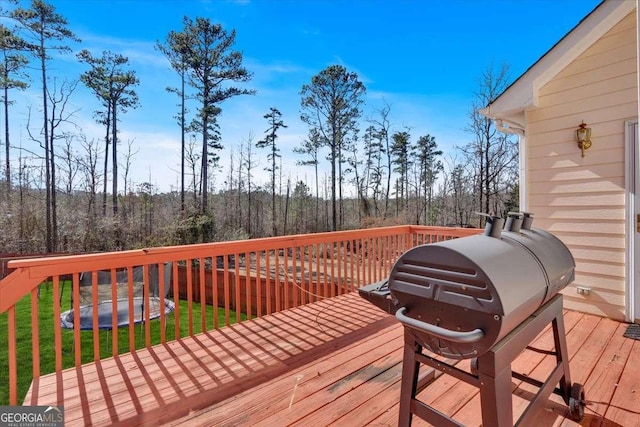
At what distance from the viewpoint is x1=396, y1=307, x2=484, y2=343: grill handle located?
102 centimetres

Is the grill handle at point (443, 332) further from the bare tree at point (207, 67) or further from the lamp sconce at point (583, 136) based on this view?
the bare tree at point (207, 67)

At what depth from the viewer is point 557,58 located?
3279 mm

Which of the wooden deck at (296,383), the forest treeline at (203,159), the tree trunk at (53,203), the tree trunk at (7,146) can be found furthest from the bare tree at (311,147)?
the wooden deck at (296,383)

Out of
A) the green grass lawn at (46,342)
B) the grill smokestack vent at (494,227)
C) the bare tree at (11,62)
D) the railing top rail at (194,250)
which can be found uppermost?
the bare tree at (11,62)

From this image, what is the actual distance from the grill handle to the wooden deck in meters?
0.87

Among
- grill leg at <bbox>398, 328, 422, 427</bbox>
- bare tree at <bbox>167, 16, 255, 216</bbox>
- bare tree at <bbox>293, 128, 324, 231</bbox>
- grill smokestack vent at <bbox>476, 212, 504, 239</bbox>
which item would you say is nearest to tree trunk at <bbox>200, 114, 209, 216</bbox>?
Answer: bare tree at <bbox>167, 16, 255, 216</bbox>

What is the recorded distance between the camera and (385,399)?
1.91 m

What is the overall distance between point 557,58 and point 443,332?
12.1 ft

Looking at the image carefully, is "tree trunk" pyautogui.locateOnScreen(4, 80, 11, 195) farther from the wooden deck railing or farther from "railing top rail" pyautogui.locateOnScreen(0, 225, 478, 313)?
"railing top rail" pyautogui.locateOnScreen(0, 225, 478, 313)

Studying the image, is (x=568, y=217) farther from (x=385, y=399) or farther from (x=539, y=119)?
(x=385, y=399)

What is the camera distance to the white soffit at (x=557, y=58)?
293 cm

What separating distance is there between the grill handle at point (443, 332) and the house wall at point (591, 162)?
3.27 metres

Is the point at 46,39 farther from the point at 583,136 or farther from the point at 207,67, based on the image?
the point at 583,136

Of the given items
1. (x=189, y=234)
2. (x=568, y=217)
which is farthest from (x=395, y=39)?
(x=189, y=234)
